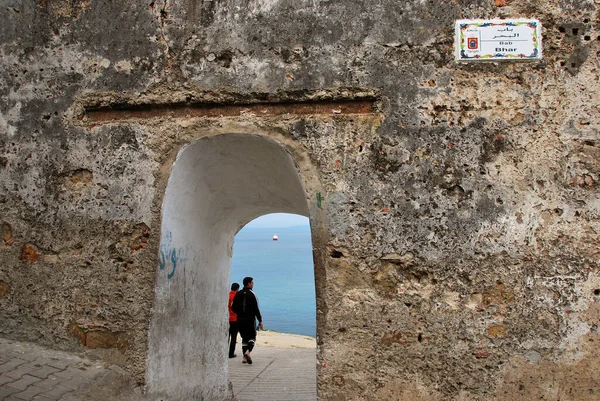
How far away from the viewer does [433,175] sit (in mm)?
3529

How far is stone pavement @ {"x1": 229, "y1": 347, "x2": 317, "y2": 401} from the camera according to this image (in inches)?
217

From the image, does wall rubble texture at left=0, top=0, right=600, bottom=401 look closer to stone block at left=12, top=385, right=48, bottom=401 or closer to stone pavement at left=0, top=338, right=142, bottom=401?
stone pavement at left=0, top=338, right=142, bottom=401

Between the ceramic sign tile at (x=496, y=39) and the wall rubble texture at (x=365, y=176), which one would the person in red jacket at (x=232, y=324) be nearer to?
the wall rubble texture at (x=365, y=176)

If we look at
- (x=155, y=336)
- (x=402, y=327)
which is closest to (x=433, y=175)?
(x=402, y=327)

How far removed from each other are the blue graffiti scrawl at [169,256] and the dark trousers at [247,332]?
10.6 ft

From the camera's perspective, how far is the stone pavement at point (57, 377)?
11.1ft

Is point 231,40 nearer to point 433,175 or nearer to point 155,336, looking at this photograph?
point 433,175

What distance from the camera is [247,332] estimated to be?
7.20 m

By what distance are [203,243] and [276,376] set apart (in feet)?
8.01

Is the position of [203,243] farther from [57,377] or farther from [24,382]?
[24,382]

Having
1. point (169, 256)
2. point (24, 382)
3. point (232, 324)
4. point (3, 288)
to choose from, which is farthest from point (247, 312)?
point (24, 382)

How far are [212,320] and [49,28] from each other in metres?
2.60

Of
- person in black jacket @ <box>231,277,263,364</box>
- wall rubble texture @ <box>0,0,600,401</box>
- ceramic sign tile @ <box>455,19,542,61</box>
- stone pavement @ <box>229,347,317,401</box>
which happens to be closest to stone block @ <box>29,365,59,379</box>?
wall rubble texture @ <box>0,0,600,401</box>

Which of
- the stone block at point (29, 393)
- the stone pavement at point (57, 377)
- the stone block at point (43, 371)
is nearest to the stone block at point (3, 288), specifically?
the stone pavement at point (57, 377)
